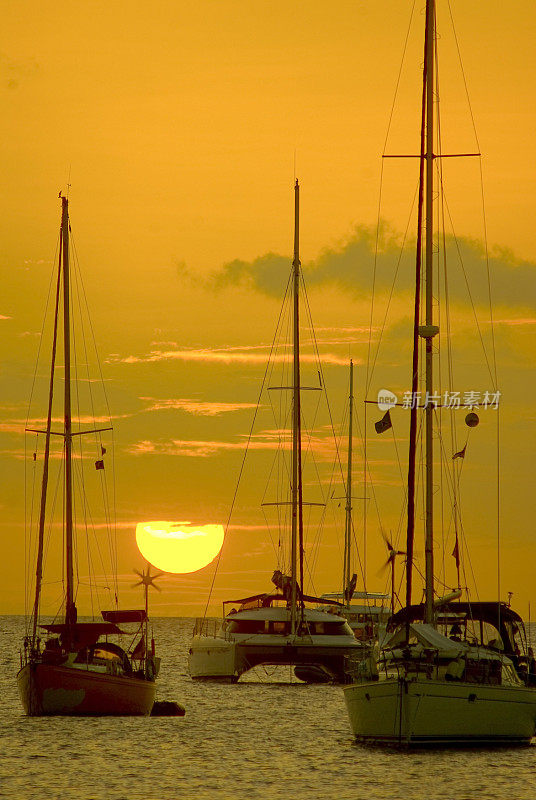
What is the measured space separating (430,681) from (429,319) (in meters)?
10.5

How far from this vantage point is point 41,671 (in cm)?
4566

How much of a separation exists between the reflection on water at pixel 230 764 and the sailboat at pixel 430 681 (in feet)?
3.77

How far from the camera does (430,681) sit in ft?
114

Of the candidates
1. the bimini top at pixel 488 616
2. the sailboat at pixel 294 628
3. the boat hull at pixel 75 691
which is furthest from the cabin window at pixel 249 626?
the bimini top at pixel 488 616

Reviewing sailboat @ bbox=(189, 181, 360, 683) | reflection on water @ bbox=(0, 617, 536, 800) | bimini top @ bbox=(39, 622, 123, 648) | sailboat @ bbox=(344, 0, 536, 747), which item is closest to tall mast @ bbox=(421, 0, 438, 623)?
sailboat @ bbox=(344, 0, 536, 747)

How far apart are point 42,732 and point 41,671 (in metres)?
2.71

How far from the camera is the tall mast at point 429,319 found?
37469mm

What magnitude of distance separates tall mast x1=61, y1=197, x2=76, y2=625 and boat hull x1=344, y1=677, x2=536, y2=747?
1424cm

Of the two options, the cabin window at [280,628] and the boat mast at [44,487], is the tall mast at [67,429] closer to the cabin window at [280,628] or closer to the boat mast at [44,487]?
the boat mast at [44,487]

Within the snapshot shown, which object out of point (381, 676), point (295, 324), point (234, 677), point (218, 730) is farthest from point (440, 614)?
point (234, 677)

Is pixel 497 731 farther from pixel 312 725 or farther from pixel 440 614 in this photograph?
pixel 312 725

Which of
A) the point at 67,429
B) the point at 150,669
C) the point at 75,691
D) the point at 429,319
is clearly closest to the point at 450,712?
the point at 429,319

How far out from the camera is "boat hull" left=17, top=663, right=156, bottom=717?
45.6 metres

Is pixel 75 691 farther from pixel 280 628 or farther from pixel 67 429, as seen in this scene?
pixel 280 628
